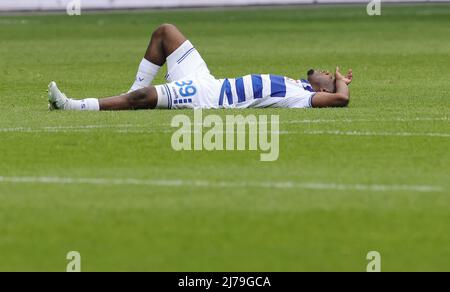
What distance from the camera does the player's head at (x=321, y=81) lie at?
1806 centimetres

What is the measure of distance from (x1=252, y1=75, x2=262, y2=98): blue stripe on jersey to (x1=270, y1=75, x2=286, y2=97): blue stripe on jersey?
145 millimetres

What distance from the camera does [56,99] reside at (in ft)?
58.1

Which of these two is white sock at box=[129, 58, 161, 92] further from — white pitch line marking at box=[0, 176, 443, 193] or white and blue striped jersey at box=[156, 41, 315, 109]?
white pitch line marking at box=[0, 176, 443, 193]

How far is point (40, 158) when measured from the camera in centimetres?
1439

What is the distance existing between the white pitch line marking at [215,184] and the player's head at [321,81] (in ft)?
17.6

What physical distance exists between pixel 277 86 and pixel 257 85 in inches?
10.2

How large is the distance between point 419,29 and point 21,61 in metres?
12.7

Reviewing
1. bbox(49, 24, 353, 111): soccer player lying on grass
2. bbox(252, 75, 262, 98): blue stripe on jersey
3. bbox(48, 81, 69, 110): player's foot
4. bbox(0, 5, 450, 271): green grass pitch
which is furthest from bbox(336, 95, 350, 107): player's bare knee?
bbox(48, 81, 69, 110): player's foot

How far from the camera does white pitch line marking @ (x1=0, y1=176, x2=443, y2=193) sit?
12.6m

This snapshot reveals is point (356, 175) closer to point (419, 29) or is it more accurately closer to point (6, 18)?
point (419, 29)

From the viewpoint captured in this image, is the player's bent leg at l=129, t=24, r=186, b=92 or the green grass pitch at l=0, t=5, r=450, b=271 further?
the player's bent leg at l=129, t=24, r=186, b=92

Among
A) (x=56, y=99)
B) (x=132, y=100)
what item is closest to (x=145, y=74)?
(x=132, y=100)

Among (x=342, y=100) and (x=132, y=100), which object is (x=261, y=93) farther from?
(x=132, y=100)
